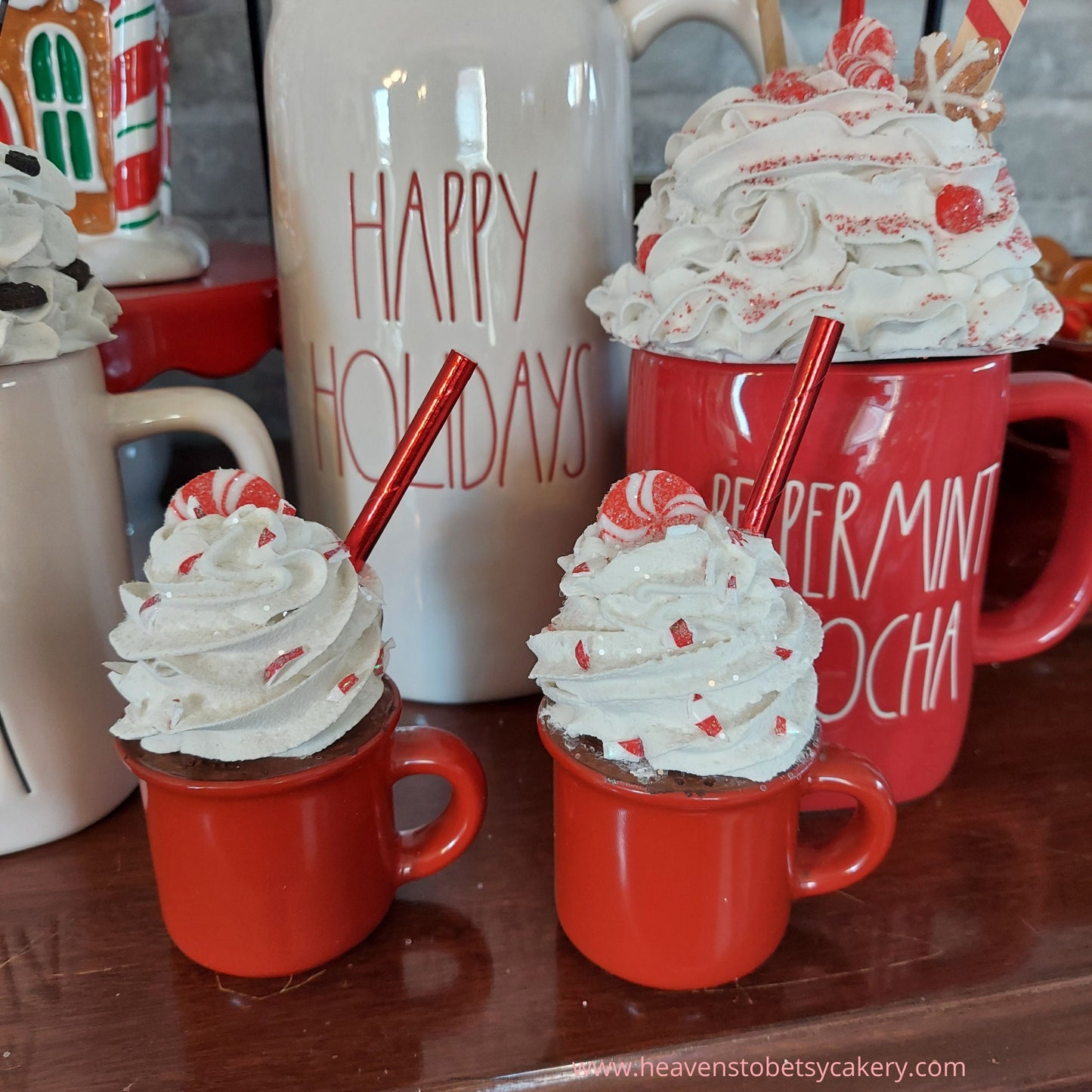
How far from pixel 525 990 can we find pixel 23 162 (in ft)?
1.45

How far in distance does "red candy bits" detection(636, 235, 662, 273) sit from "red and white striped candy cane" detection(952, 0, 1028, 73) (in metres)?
0.18

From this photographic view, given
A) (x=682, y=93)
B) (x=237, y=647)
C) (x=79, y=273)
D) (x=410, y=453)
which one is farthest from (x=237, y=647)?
(x=682, y=93)

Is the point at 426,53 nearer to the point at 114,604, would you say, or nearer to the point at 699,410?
the point at 699,410

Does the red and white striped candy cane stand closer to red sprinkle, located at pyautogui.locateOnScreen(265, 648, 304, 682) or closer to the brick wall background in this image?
the brick wall background

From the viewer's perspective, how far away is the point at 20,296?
437 mm

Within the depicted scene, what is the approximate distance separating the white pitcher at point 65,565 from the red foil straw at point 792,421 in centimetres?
27

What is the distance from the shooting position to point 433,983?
43 cm

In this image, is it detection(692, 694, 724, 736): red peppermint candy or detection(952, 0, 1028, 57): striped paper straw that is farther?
detection(952, 0, 1028, 57): striped paper straw

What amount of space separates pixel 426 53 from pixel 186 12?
1.33 feet

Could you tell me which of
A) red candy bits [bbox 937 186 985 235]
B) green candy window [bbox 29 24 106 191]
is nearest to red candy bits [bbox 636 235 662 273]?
red candy bits [bbox 937 186 985 235]

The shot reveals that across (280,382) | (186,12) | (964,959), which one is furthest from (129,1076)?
(186,12)

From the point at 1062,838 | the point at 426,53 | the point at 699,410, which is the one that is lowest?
the point at 1062,838

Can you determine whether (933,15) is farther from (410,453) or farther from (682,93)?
(410,453)

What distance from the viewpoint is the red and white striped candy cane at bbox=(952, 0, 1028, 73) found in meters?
0.50
